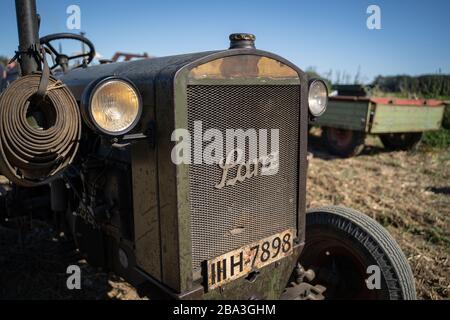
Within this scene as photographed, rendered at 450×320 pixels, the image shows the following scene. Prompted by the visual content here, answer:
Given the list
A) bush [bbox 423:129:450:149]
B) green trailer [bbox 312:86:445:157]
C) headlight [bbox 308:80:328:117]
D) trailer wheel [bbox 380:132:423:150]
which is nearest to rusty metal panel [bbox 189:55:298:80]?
headlight [bbox 308:80:328:117]

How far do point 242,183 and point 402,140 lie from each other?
762 cm

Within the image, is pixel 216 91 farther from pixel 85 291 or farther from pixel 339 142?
pixel 339 142

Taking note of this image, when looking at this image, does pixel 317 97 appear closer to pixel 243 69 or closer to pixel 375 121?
pixel 243 69

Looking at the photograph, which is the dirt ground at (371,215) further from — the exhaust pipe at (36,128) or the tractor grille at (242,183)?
the tractor grille at (242,183)

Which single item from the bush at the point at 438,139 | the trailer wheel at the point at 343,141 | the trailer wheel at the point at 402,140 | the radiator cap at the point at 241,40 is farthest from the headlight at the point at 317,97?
the bush at the point at 438,139

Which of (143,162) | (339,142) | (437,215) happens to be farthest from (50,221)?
(339,142)

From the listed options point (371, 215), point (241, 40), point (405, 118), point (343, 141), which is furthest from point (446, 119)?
point (241, 40)

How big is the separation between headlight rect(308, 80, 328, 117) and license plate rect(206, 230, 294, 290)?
0.70 metres

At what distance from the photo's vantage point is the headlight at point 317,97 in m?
2.08

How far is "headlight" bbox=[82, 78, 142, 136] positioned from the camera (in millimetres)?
1403

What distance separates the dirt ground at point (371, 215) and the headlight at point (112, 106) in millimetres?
1485

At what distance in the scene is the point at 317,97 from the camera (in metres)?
2.12
